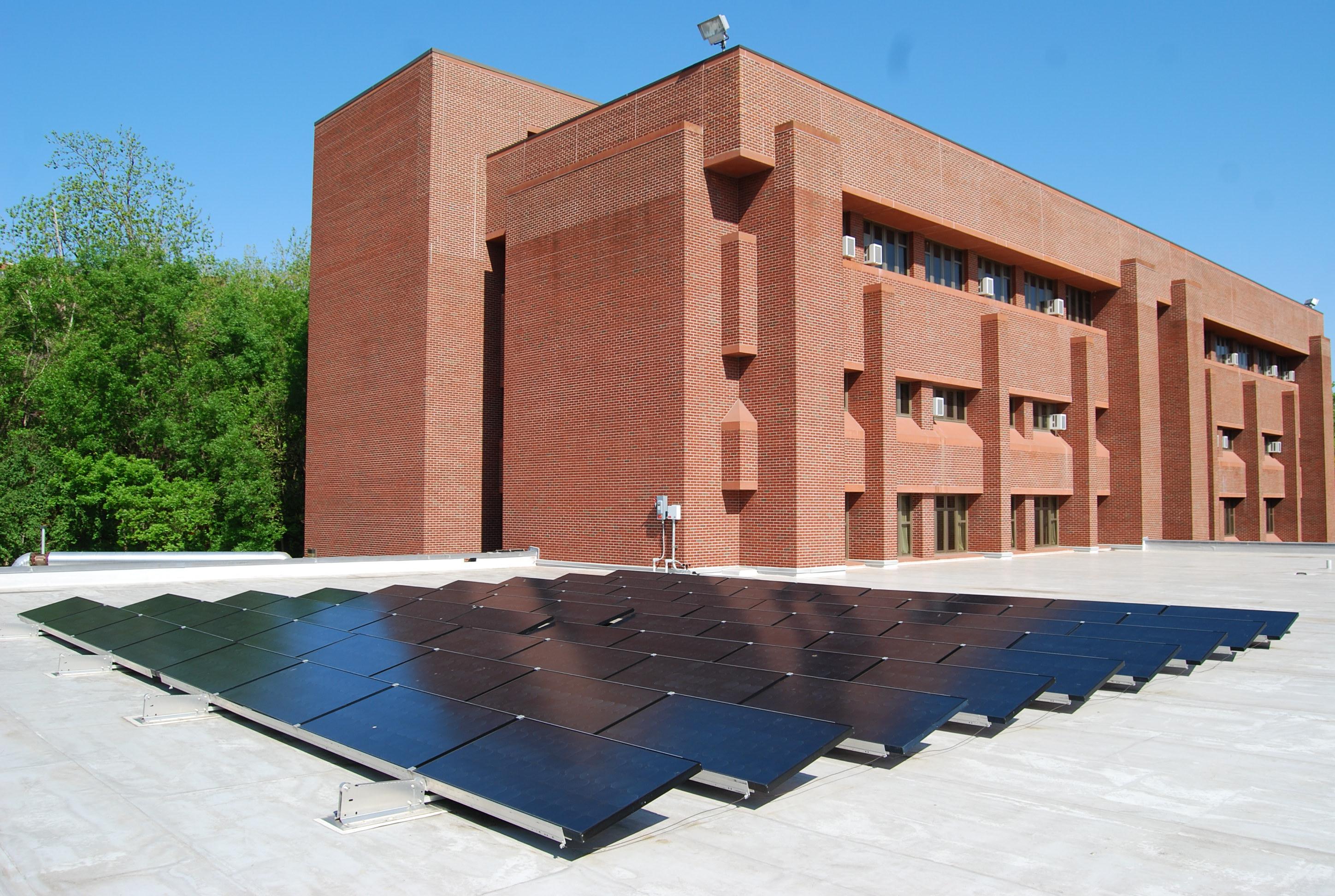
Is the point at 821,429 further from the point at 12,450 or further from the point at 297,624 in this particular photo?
the point at 12,450

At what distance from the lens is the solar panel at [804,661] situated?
28.0ft

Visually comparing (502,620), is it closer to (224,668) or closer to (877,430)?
(224,668)

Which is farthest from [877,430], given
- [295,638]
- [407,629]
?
[295,638]

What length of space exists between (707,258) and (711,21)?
6440mm

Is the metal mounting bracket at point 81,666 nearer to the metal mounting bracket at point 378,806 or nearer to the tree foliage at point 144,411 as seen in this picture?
the metal mounting bracket at point 378,806

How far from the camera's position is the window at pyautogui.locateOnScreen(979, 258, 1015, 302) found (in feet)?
117

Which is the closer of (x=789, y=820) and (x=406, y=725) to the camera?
(x=789, y=820)

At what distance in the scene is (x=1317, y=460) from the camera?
5469cm

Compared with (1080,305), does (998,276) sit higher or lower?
higher

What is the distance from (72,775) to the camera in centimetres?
662

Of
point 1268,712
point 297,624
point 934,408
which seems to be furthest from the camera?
point 934,408

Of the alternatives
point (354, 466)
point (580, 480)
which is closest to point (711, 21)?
point (580, 480)

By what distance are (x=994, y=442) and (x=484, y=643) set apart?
27.5 m

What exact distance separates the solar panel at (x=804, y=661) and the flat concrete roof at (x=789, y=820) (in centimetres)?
103
